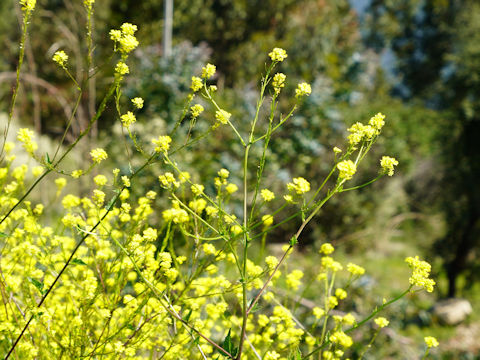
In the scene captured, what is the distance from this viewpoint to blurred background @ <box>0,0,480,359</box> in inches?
196

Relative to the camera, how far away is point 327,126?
6.07 metres

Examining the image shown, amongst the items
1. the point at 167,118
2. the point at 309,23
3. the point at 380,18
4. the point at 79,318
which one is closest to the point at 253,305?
the point at 79,318

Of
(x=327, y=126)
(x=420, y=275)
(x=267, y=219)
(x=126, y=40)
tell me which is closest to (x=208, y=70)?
(x=126, y=40)

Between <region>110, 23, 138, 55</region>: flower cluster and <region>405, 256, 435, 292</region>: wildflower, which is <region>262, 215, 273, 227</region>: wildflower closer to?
<region>405, 256, 435, 292</region>: wildflower

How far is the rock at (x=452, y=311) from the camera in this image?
5.42 m

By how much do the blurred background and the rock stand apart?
0.6 inches

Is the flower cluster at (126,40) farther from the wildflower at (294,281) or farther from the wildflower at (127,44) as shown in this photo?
the wildflower at (294,281)

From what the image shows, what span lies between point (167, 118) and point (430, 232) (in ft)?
14.5

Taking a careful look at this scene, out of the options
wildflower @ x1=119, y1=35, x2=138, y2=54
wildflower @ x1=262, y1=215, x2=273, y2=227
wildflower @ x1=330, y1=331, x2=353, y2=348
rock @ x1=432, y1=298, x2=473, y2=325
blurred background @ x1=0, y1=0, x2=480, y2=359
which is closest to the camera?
wildflower @ x1=119, y1=35, x2=138, y2=54

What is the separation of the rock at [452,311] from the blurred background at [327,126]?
0.02 m

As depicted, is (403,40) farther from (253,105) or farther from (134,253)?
(134,253)

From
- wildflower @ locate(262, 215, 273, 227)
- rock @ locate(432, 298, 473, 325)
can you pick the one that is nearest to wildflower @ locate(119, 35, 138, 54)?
wildflower @ locate(262, 215, 273, 227)

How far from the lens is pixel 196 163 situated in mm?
4738

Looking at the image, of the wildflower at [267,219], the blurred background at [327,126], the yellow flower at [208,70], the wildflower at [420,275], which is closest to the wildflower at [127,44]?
the yellow flower at [208,70]
